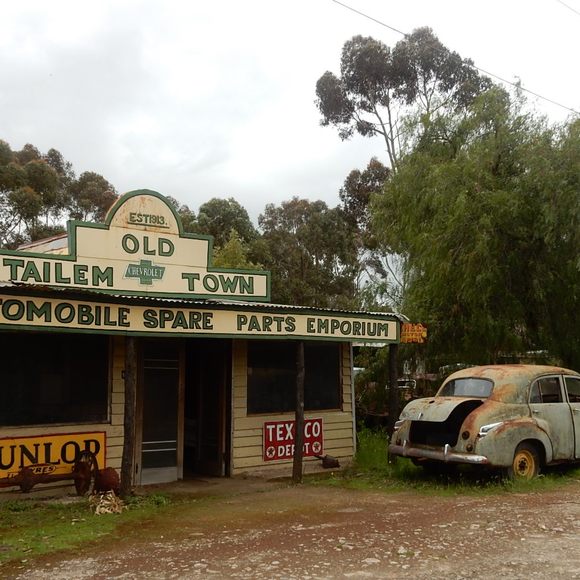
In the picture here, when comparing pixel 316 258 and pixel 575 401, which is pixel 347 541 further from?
pixel 316 258

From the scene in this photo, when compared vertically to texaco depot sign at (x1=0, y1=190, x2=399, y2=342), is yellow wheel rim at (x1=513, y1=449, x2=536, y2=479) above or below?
below

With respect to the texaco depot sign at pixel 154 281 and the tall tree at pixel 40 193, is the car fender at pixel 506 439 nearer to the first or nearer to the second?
the texaco depot sign at pixel 154 281

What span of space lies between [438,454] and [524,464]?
127cm

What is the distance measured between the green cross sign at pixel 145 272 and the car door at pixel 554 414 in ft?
19.3

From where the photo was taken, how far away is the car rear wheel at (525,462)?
9742mm

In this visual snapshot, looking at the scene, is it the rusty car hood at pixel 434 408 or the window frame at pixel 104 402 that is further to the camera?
the rusty car hood at pixel 434 408

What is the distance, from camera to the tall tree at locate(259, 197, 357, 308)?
37.2 metres

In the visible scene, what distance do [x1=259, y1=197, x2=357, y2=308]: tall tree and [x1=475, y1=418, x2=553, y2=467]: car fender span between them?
26.9m

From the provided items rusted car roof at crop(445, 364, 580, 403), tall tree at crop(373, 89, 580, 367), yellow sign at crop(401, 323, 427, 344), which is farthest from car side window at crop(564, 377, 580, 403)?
tall tree at crop(373, 89, 580, 367)

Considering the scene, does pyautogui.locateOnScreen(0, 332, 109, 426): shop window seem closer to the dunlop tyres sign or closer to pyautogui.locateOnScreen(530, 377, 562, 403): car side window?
the dunlop tyres sign

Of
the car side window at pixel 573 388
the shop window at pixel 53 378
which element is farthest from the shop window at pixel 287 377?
the car side window at pixel 573 388

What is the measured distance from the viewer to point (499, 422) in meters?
9.61

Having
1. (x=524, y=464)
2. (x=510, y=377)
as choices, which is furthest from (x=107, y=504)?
(x=510, y=377)

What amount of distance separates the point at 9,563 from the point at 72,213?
32.8 metres
